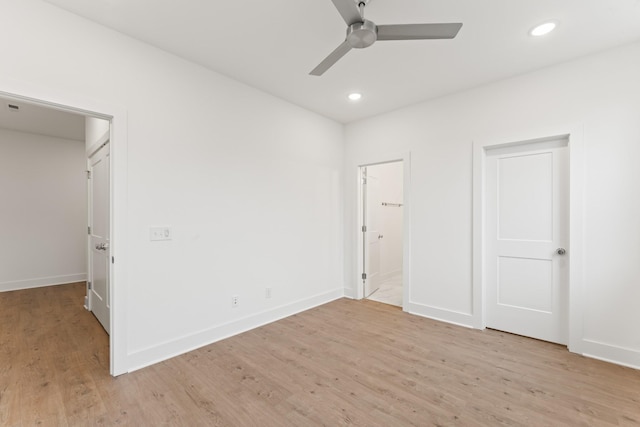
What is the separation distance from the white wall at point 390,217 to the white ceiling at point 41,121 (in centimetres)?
484

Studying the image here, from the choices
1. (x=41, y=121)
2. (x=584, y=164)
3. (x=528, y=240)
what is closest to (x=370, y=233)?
(x=528, y=240)

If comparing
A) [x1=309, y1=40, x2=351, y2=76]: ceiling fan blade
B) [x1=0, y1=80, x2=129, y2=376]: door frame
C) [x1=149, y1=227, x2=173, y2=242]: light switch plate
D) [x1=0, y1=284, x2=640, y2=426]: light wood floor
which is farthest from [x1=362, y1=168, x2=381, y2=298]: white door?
[x1=0, y1=80, x2=129, y2=376]: door frame

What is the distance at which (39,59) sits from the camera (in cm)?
197

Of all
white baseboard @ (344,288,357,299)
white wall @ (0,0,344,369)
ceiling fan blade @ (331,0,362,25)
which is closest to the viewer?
ceiling fan blade @ (331,0,362,25)

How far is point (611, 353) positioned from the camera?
247cm

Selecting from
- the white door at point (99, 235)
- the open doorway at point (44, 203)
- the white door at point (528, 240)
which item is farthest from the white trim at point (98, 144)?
the white door at point (528, 240)

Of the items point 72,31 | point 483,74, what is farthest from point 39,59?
point 483,74

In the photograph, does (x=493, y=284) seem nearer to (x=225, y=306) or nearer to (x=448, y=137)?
(x=448, y=137)

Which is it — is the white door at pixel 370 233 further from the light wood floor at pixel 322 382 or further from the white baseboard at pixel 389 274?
the light wood floor at pixel 322 382

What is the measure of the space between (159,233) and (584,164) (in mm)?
3955

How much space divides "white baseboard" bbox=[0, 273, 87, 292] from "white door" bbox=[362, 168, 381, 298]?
5.53 m

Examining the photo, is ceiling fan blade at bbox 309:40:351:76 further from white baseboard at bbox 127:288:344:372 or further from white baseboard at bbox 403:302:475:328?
white baseboard at bbox 403:302:475:328

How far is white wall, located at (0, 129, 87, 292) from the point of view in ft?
15.8

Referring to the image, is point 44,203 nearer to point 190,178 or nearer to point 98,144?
point 98,144
